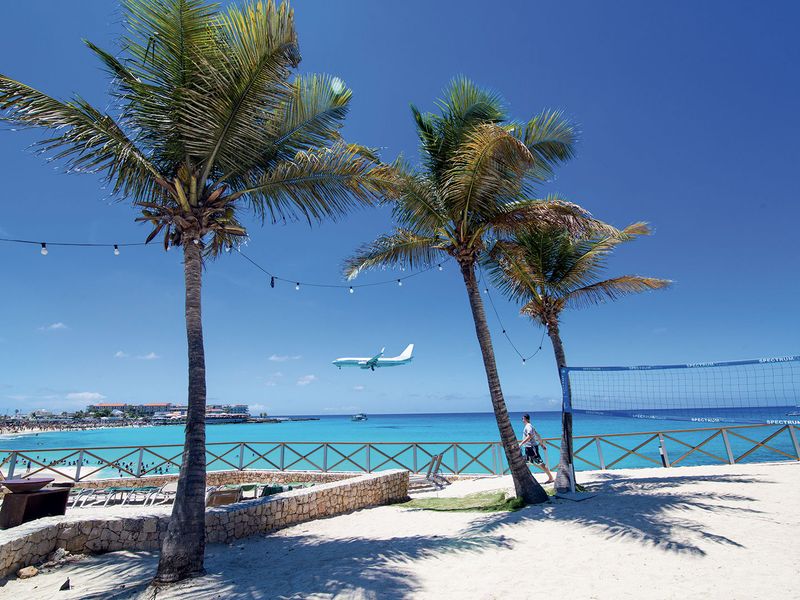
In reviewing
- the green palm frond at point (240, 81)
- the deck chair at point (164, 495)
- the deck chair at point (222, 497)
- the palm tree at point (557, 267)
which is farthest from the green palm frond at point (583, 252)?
the deck chair at point (164, 495)

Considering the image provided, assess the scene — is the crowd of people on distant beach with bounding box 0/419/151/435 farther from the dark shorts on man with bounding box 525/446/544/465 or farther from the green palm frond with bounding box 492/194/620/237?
the green palm frond with bounding box 492/194/620/237

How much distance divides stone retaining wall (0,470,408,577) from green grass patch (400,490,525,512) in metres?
2.12

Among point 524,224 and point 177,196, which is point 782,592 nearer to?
point 524,224

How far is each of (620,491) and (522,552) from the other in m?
→ 4.30

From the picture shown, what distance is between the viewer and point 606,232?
8.34 m

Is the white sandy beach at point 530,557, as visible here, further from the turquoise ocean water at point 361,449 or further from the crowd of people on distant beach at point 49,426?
the crowd of people on distant beach at point 49,426

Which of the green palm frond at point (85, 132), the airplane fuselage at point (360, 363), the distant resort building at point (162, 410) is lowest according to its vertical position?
the distant resort building at point (162, 410)

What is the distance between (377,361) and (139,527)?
52.3 metres

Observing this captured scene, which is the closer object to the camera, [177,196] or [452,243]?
[177,196]

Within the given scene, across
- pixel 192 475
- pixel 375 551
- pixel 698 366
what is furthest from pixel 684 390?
pixel 192 475

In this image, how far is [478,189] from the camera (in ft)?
27.0

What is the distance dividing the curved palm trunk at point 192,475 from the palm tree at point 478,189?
154 inches

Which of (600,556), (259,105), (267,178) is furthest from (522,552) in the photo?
(259,105)

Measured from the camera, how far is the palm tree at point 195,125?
5.38 meters
